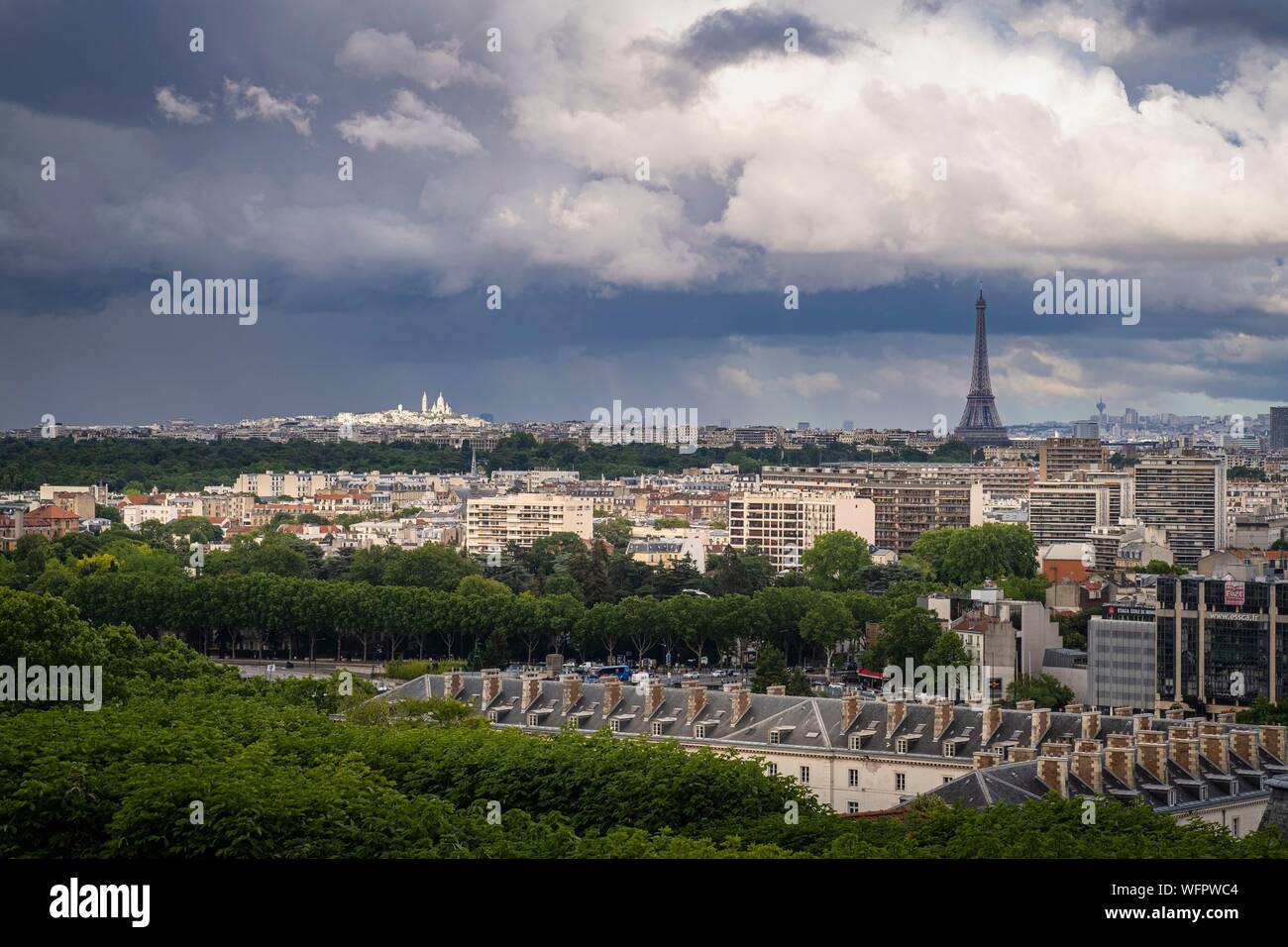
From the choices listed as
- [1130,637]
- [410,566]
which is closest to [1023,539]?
[410,566]

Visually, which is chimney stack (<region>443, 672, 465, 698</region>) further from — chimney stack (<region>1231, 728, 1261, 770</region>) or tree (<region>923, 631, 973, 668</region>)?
tree (<region>923, 631, 973, 668</region>)

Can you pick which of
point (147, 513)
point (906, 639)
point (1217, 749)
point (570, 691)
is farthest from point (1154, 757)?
point (147, 513)

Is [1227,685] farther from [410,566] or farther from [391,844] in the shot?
[410,566]

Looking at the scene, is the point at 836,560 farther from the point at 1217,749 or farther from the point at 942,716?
the point at 1217,749

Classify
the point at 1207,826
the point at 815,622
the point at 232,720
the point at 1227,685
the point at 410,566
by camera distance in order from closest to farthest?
1. the point at 1207,826
2. the point at 232,720
3. the point at 1227,685
4. the point at 815,622
5. the point at 410,566

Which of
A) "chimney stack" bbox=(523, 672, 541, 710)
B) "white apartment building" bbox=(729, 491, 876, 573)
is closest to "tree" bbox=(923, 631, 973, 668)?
"chimney stack" bbox=(523, 672, 541, 710)
